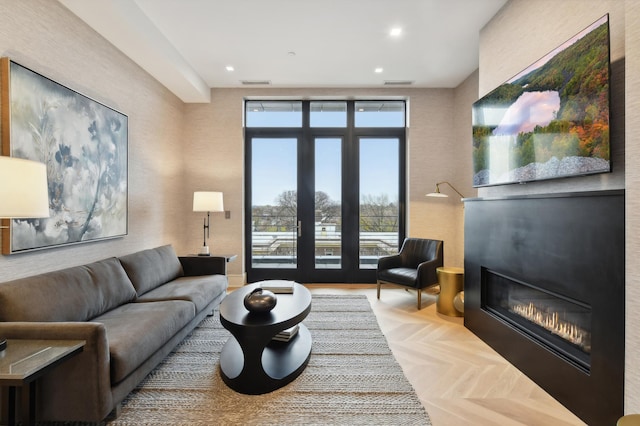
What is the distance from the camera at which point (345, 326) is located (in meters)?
2.95

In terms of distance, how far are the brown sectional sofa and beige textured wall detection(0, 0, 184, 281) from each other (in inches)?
9.5

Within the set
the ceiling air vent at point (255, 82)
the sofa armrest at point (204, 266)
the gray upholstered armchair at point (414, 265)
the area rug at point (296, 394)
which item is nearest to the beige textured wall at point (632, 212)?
the area rug at point (296, 394)

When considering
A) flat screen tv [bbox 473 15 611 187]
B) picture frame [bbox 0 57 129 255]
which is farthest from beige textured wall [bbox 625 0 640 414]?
picture frame [bbox 0 57 129 255]

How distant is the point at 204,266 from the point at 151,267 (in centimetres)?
62

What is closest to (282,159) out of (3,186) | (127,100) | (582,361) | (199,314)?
(127,100)

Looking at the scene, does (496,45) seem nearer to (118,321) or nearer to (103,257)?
(118,321)

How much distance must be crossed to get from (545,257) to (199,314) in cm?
288

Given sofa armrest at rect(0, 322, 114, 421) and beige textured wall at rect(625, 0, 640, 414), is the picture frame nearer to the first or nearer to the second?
sofa armrest at rect(0, 322, 114, 421)

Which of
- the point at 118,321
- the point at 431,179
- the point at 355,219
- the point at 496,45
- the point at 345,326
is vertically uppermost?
the point at 496,45

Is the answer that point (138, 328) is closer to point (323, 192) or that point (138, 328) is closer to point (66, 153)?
point (66, 153)

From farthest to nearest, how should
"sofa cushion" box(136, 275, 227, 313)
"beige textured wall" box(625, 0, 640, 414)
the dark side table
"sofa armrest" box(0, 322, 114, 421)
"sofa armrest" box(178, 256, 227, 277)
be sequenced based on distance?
"sofa armrest" box(178, 256, 227, 277) → "sofa cushion" box(136, 275, 227, 313) → "sofa armrest" box(0, 322, 114, 421) → "beige textured wall" box(625, 0, 640, 414) → the dark side table

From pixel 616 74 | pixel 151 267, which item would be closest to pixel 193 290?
pixel 151 267

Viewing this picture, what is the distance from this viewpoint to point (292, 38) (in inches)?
124

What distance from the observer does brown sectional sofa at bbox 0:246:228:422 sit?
1493 mm
